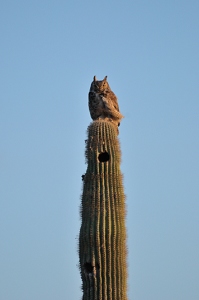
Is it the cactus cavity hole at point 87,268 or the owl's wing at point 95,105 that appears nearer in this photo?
the cactus cavity hole at point 87,268

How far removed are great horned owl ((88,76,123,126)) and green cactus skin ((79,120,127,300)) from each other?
131cm

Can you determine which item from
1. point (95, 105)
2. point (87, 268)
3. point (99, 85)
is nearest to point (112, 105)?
point (95, 105)

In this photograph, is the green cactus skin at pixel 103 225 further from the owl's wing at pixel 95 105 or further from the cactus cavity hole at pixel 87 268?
the owl's wing at pixel 95 105

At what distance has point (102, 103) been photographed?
19.3 meters

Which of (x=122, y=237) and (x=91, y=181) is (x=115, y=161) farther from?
(x=122, y=237)

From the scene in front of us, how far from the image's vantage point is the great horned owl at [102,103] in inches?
760

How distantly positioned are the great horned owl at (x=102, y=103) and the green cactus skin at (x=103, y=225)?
131 cm

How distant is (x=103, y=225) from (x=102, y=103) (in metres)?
3.68

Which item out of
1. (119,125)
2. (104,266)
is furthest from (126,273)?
(119,125)

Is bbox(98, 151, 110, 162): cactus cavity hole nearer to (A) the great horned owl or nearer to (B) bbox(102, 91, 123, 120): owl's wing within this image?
(A) the great horned owl

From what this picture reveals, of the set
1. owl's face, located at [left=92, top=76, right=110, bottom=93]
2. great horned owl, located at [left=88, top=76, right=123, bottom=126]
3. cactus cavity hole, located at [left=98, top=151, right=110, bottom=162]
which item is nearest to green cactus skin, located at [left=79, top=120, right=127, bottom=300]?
cactus cavity hole, located at [left=98, top=151, right=110, bottom=162]

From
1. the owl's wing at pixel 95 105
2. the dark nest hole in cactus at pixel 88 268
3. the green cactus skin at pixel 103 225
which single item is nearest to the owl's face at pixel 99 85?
the owl's wing at pixel 95 105

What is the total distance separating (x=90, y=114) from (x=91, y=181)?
2.69 meters

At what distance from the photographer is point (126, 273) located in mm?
16984
